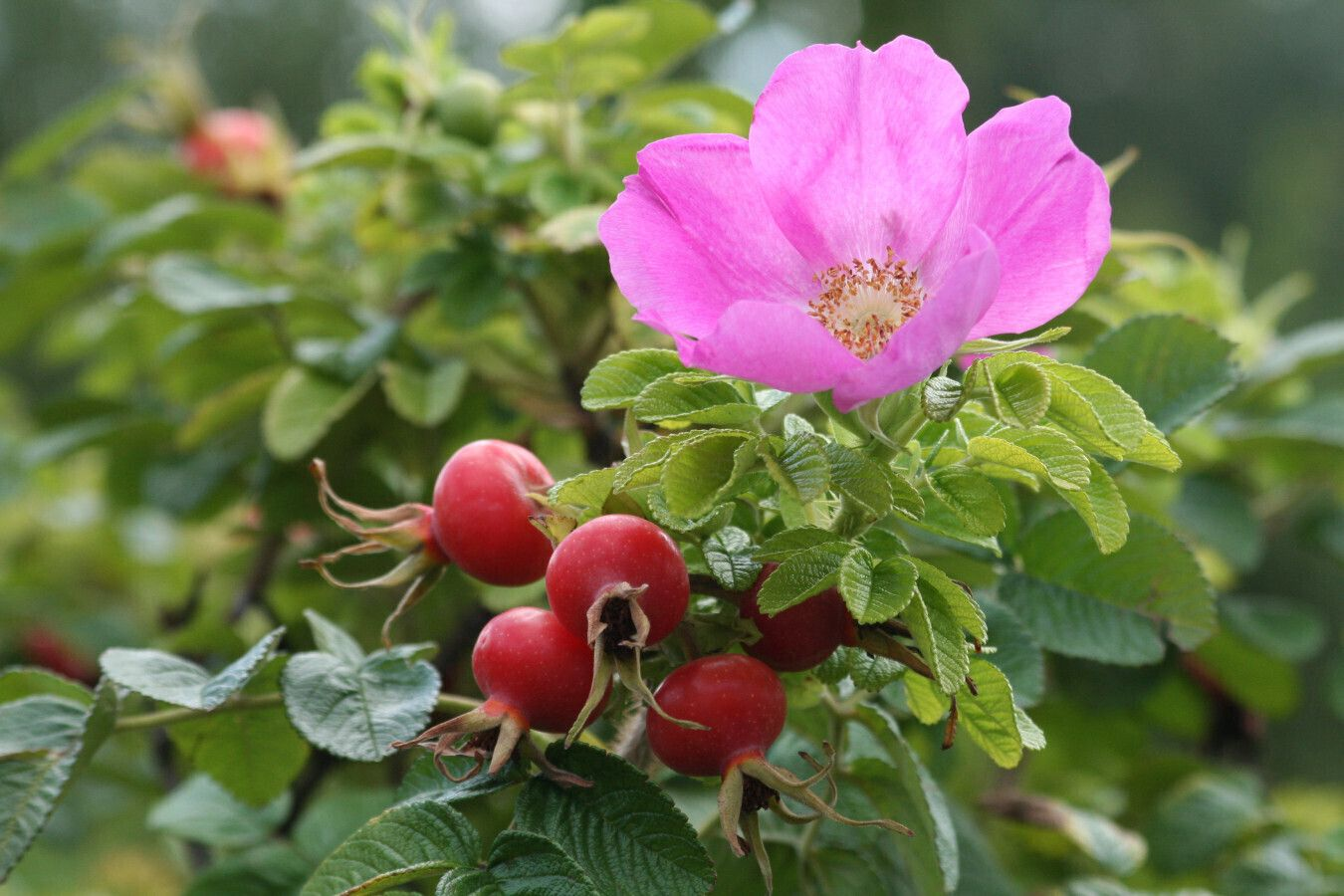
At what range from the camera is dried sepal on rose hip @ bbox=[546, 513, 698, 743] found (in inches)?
19.6

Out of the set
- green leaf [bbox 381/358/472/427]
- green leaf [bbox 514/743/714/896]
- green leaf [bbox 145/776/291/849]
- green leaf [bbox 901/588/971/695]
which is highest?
green leaf [bbox 901/588/971/695]

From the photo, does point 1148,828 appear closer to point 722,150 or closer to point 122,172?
point 722,150

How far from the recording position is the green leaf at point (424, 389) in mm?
964

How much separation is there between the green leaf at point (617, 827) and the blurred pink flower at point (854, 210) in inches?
8.2

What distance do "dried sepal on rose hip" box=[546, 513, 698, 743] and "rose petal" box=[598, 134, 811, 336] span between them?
97 mm

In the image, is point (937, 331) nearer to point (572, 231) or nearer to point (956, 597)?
point (956, 597)

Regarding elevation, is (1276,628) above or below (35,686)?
below

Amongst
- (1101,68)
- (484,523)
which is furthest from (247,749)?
(1101,68)

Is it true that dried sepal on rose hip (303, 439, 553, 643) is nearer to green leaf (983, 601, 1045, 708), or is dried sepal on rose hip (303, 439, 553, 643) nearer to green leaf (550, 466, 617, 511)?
green leaf (550, 466, 617, 511)

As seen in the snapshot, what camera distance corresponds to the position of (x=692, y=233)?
0.55 metres

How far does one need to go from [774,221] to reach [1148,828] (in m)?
0.81

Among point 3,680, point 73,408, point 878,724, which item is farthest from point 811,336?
point 73,408

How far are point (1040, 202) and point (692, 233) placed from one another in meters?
0.15

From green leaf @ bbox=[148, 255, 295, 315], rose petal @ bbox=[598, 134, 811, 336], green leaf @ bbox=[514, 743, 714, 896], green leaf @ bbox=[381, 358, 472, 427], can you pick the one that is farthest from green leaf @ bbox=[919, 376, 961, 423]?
green leaf @ bbox=[148, 255, 295, 315]
